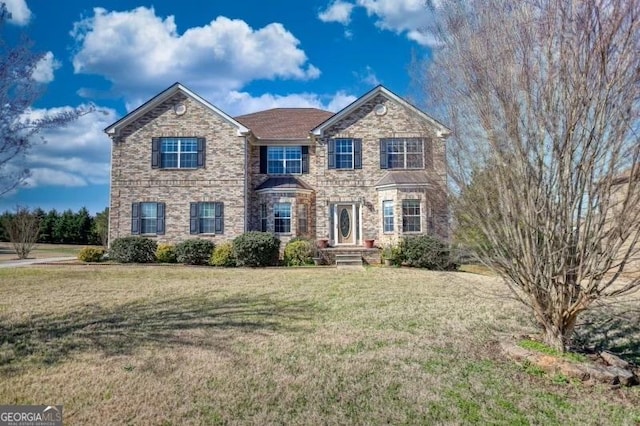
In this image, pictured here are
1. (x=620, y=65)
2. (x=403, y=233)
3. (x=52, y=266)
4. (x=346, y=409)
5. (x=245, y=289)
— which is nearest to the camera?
(x=346, y=409)

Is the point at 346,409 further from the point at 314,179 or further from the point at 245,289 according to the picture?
the point at 314,179

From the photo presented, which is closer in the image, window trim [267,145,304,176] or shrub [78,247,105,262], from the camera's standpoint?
shrub [78,247,105,262]

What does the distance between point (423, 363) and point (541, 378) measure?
5.01ft

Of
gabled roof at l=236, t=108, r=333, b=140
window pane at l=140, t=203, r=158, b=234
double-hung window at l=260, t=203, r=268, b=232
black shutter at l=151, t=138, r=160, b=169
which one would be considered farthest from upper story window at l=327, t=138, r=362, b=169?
window pane at l=140, t=203, r=158, b=234

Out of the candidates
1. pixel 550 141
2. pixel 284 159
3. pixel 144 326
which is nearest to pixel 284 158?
pixel 284 159

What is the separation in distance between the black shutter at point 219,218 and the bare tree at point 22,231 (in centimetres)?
1239

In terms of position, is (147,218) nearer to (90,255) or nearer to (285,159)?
(90,255)

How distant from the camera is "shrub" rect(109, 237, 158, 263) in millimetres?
18078

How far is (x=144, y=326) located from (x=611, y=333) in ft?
29.1

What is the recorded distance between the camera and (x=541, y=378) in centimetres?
562

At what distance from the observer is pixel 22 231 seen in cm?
2400

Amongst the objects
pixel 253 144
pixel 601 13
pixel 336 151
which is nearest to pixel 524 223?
pixel 601 13

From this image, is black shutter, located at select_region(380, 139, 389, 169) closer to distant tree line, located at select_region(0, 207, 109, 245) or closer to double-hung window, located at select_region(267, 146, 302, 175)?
double-hung window, located at select_region(267, 146, 302, 175)

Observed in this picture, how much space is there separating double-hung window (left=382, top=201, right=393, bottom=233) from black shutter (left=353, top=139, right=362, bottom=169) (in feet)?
7.72
